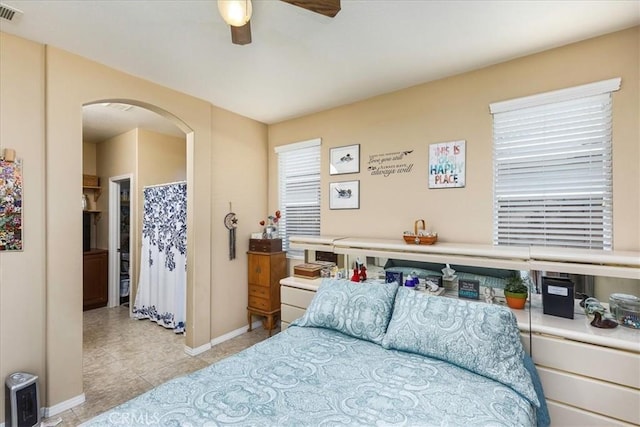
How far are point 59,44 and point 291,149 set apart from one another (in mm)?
2266

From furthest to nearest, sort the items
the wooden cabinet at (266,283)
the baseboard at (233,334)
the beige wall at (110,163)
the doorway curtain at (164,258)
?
the beige wall at (110,163), the doorway curtain at (164,258), the wooden cabinet at (266,283), the baseboard at (233,334)

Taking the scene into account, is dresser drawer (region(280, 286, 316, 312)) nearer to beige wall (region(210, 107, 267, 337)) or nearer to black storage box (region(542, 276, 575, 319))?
beige wall (region(210, 107, 267, 337))

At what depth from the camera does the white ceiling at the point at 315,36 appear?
69.4 inches

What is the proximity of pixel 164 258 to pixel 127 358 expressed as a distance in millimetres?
1230

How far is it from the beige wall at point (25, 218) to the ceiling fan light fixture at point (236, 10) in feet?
5.85

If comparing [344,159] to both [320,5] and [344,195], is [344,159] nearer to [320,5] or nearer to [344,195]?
[344,195]

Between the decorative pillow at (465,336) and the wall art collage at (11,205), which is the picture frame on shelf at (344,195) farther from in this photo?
the wall art collage at (11,205)

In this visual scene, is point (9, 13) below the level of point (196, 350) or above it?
above

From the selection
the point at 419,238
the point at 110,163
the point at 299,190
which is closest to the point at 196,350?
the point at 299,190

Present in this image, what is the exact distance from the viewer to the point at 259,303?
3.56 m

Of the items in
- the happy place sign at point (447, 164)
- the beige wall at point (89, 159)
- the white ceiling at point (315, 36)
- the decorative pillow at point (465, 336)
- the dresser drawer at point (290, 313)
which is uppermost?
the white ceiling at point (315, 36)

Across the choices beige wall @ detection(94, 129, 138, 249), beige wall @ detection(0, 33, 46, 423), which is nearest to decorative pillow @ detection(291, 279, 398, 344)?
beige wall @ detection(0, 33, 46, 423)

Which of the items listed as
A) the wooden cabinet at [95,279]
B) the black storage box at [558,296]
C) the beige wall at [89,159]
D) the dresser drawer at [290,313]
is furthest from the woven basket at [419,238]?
the beige wall at [89,159]

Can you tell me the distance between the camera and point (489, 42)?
2096 millimetres
